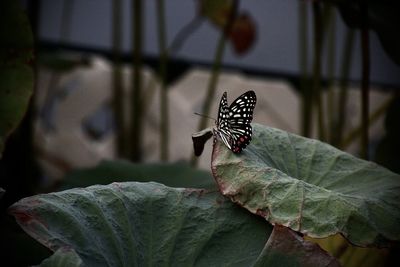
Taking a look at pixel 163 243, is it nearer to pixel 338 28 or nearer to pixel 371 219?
pixel 371 219

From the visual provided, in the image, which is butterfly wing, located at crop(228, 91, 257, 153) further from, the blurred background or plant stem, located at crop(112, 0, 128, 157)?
plant stem, located at crop(112, 0, 128, 157)

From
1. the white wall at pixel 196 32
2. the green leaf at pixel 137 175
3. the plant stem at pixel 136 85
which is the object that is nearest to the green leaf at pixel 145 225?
the green leaf at pixel 137 175

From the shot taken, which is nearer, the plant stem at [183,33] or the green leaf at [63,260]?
the green leaf at [63,260]

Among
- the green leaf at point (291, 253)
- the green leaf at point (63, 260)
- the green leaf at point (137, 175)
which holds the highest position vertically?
the green leaf at point (63, 260)

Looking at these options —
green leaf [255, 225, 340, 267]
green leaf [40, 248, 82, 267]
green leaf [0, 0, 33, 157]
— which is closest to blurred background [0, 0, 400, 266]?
green leaf [0, 0, 33, 157]

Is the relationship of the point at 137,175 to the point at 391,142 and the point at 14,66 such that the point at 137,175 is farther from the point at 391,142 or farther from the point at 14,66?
the point at 391,142

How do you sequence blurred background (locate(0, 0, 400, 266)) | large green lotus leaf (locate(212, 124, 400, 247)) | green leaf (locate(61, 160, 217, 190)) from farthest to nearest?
blurred background (locate(0, 0, 400, 266)), green leaf (locate(61, 160, 217, 190)), large green lotus leaf (locate(212, 124, 400, 247))

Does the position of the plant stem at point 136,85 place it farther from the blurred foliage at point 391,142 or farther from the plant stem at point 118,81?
the blurred foliage at point 391,142
